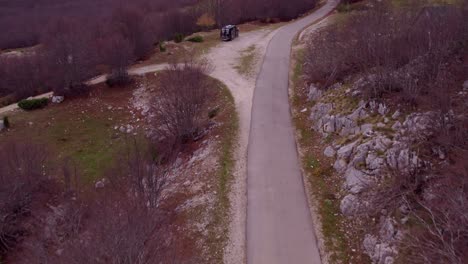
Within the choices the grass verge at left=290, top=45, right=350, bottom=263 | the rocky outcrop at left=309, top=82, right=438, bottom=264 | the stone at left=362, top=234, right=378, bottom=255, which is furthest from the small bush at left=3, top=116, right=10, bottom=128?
the stone at left=362, top=234, right=378, bottom=255

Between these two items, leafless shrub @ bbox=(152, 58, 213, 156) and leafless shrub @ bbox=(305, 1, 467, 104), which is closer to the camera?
leafless shrub @ bbox=(305, 1, 467, 104)

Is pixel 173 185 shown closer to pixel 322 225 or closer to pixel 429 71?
pixel 322 225

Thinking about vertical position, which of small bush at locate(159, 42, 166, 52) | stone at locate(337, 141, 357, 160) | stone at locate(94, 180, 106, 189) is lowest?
stone at locate(94, 180, 106, 189)

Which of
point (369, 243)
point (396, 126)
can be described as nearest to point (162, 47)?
point (396, 126)

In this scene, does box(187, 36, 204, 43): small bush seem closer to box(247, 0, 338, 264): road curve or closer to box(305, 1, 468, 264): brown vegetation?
box(247, 0, 338, 264): road curve

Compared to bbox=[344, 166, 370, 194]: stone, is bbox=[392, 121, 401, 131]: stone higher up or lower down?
higher up

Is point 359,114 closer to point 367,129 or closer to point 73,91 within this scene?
point 367,129
